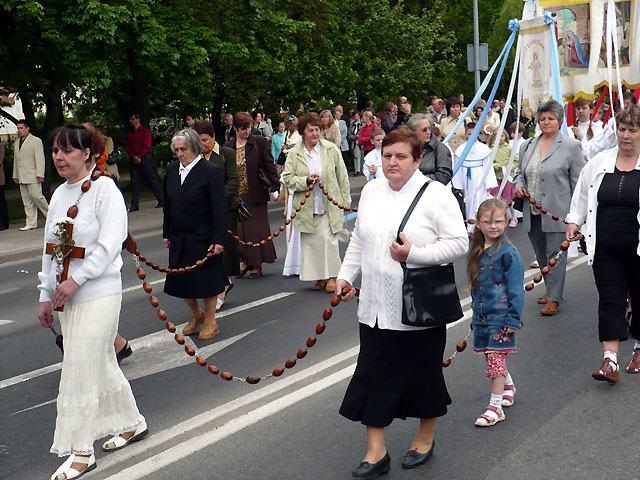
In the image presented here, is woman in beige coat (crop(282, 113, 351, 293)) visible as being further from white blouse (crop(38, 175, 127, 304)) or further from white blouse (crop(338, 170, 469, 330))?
white blouse (crop(338, 170, 469, 330))

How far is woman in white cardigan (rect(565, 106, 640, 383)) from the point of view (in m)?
6.57

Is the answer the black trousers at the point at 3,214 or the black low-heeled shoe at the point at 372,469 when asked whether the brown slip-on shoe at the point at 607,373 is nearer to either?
the black low-heeled shoe at the point at 372,469

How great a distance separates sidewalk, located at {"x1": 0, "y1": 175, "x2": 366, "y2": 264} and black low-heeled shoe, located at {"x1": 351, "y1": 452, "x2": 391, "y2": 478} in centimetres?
1046

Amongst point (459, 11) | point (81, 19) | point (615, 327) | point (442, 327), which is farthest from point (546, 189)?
point (459, 11)

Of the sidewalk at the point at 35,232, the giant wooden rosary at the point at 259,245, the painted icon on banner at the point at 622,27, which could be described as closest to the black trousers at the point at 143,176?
the sidewalk at the point at 35,232

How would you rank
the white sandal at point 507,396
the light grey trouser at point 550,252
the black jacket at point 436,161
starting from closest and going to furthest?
1. the white sandal at point 507,396
2. the light grey trouser at point 550,252
3. the black jacket at point 436,161

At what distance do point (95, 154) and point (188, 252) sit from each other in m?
2.84

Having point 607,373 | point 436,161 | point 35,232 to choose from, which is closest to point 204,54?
point 35,232

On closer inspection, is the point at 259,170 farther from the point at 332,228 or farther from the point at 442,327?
the point at 442,327

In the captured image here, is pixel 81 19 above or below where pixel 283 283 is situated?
above

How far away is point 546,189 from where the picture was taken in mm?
8766

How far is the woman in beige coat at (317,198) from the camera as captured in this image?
34.0 ft

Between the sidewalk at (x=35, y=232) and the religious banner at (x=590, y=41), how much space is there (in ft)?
26.9

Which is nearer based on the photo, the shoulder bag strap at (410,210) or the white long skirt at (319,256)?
the shoulder bag strap at (410,210)
